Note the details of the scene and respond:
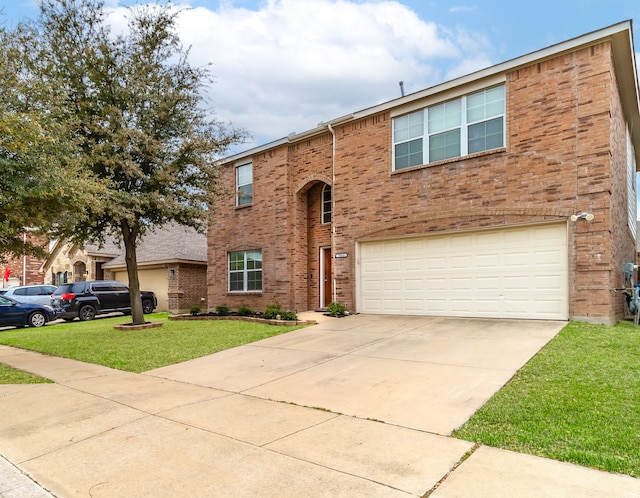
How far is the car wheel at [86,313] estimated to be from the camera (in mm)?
19844

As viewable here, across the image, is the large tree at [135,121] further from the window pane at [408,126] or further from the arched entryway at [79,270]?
the arched entryway at [79,270]

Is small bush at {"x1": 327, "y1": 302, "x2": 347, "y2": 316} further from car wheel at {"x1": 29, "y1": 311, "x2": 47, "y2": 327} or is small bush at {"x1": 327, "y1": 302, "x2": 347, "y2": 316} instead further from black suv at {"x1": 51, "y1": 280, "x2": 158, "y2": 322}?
car wheel at {"x1": 29, "y1": 311, "x2": 47, "y2": 327}

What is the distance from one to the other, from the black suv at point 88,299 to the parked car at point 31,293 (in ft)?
4.22

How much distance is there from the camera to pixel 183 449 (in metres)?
4.24

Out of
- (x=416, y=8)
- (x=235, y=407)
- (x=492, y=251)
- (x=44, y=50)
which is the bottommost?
(x=235, y=407)

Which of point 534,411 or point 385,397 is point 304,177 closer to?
point 385,397

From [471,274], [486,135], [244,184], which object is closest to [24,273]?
[244,184]

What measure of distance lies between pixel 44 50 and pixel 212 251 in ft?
30.6

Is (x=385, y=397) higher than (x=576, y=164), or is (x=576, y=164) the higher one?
(x=576, y=164)

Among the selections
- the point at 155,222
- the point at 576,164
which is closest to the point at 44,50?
the point at 155,222

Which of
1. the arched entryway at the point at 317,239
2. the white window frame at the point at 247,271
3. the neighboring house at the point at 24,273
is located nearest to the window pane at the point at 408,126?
the arched entryway at the point at 317,239

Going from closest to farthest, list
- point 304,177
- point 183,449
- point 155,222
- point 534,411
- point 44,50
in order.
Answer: point 183,449 < point 534,411 < point 44,50 < point 155,222 < point 304,177

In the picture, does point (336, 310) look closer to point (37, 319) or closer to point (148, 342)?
point (148, 342)

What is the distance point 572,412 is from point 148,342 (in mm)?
9517
